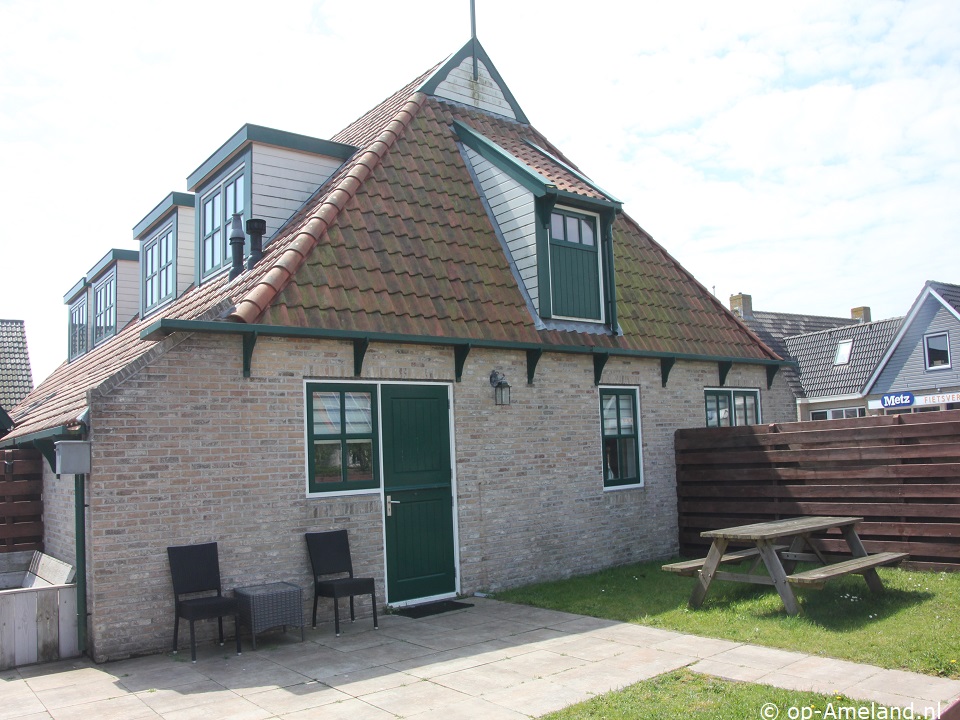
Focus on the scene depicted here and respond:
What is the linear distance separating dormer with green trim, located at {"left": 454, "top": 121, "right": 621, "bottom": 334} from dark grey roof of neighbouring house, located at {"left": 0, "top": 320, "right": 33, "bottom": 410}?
1235 cm

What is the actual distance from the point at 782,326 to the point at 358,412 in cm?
3629

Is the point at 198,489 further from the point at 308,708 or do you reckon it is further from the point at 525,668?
the point at 525,668

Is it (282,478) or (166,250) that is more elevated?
(166,250)

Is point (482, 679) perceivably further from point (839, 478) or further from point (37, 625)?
point (839, 478)

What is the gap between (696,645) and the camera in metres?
7.32

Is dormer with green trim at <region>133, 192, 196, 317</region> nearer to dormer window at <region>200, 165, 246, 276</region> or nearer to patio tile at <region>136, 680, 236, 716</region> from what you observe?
dormer window at <region>200, 165, 246, 276</region>

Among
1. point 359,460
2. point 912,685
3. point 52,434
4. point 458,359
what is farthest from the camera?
point 458,359

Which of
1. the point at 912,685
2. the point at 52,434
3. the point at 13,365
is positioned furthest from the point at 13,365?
the point at 912,685

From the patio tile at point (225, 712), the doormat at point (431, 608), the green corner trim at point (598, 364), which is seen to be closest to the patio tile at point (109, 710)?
the patio tile at point (225, 712)

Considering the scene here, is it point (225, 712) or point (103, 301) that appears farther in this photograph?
point (103, 301)

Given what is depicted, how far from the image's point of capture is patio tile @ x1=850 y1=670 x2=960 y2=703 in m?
5.58

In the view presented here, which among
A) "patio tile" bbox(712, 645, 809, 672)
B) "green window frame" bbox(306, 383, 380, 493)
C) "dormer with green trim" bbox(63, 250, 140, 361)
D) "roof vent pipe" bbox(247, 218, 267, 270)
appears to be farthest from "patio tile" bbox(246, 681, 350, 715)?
"dormer with green trim" bbox(63, 250, 140, 361)

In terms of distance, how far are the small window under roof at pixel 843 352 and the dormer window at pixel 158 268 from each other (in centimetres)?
3067

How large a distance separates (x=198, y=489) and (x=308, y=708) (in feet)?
9.82
